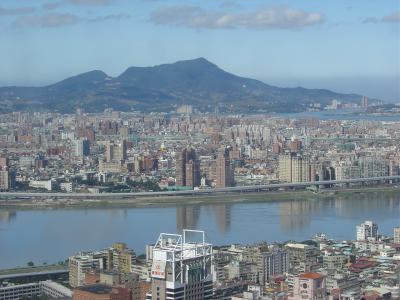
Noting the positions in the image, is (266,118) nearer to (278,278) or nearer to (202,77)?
(202,77)

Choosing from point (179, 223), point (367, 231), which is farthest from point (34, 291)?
point (179, 223)

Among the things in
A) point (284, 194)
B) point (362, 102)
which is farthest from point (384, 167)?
point (362, 102)

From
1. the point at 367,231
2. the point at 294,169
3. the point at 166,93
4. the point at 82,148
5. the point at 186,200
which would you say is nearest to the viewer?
the point at 367,231

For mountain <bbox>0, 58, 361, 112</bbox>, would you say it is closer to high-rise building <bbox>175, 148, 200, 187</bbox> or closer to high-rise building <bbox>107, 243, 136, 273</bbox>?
high-rise building <bbox>175, 148, 200, 187</bbox>

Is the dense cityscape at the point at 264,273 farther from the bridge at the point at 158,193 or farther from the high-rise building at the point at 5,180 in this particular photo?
the high-rise building at the point at 5,180

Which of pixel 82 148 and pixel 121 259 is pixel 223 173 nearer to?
pixel 82 148

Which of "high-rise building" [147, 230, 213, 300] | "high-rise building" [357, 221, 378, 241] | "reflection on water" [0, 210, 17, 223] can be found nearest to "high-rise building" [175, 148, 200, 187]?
"reflection on water" [0, 210, 17, 223]
